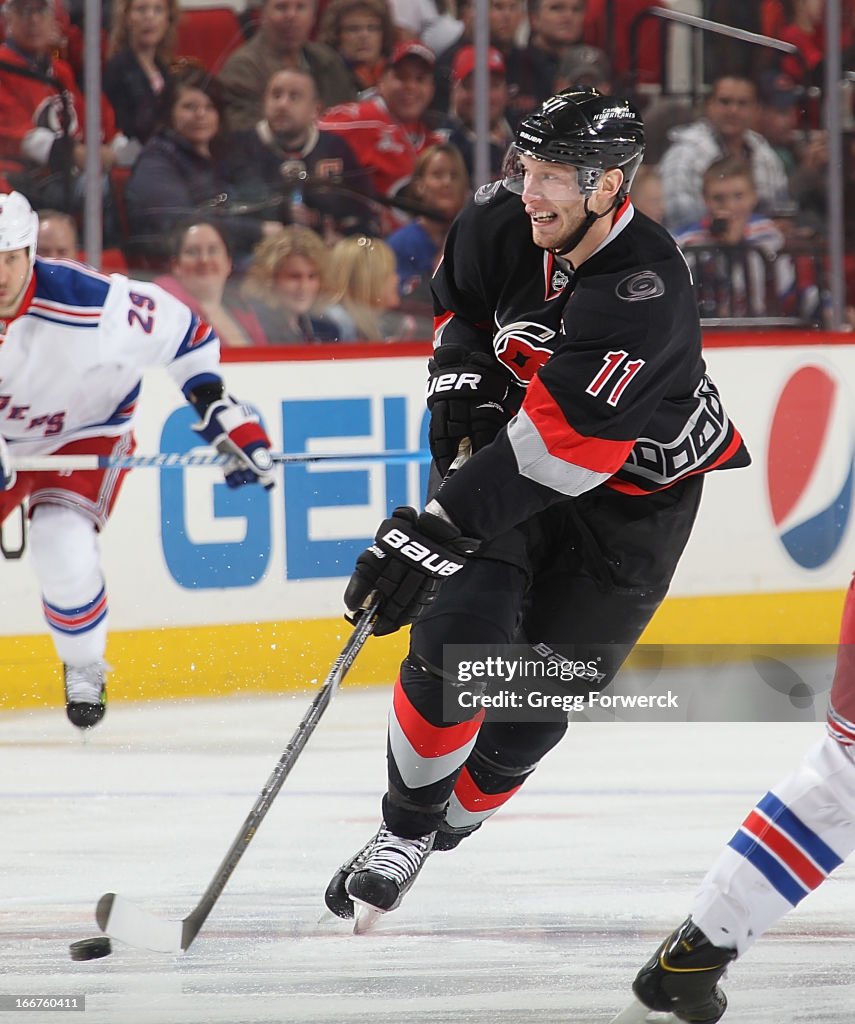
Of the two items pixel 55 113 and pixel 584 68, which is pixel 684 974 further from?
pixel 584 68

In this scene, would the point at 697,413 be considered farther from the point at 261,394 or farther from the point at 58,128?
the point at 58,128

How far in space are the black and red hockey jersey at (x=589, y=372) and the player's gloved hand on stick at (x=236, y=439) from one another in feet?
6.04

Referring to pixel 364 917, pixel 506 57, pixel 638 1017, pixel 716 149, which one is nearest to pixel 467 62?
pixel 506 57

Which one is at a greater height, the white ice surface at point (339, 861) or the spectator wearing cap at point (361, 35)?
the spectator wearing cap at point (361, 35)

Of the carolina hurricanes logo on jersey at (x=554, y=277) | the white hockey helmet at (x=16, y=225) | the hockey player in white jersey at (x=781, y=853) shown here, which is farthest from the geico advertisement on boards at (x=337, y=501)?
the hockey player in white jersey at (x=781, y=853)

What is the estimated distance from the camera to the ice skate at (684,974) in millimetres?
1940

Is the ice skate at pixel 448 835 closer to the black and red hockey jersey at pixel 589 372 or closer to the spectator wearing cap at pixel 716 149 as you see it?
the black and red hockey jersey at pixel 589 372

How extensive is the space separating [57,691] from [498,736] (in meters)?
1.81

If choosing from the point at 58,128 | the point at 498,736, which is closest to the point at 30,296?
the point at 58,128

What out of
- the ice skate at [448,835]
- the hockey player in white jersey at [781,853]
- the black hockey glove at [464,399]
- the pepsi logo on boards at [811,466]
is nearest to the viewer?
the hockey player in white jersey at [781,853]

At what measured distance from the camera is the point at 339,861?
290cm

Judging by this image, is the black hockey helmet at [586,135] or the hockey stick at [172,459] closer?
the black hockey helmet at [586,135]

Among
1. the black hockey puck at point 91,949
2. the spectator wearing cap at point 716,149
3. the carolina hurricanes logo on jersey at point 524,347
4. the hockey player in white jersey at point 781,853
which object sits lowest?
the black hockey puck at point 91,949

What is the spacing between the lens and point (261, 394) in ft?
14.3
